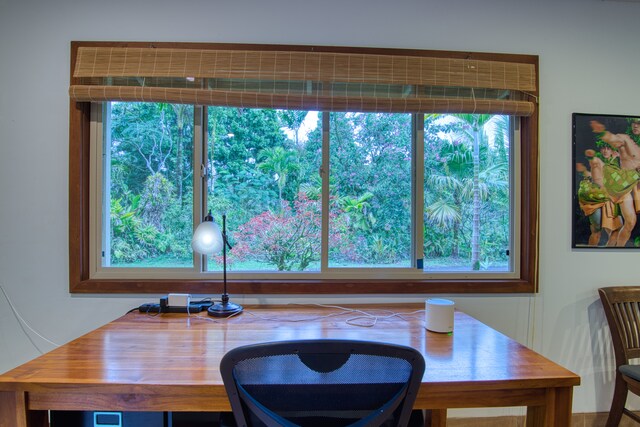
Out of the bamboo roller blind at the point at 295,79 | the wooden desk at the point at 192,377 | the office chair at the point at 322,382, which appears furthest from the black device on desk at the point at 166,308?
the bamboo roller blind at the point at 295,79

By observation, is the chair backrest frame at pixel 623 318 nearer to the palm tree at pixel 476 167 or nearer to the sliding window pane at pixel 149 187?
the palm tree at pixel 476 167

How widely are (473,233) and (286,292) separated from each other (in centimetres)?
120

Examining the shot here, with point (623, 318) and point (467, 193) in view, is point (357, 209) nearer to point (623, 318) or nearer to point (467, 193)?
point (467, 193)

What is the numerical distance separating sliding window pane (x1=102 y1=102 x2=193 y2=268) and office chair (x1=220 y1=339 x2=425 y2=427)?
1.24 metres

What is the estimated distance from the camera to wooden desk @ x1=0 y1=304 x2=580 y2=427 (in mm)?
932

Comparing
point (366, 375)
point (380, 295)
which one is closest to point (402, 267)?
point (380, 295)

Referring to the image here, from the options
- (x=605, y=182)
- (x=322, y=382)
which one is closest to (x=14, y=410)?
(x=322, y=382)

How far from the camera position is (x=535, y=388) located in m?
0.99

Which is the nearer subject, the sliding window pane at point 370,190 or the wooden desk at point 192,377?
the wooden desk at point 192,377

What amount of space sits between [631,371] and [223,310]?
212cm

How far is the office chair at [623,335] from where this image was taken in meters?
1.62

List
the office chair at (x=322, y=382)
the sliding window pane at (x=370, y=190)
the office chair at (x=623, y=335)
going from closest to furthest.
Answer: the office chair at (x=322, y=382), the office chair at (x=623, y=335), the sliding window pane at (x=370, y=190)

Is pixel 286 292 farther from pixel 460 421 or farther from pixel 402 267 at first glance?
pixel 460 421

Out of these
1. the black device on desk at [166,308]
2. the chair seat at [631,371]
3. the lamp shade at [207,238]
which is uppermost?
the lamp shade at [207,238]
